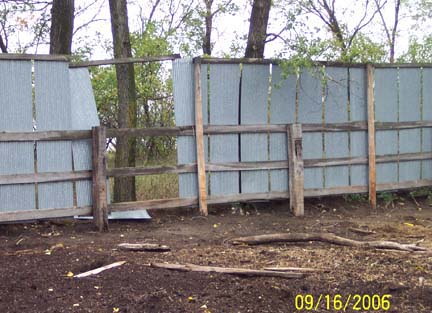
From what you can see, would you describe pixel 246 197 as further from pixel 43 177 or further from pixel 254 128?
pixel 43 177

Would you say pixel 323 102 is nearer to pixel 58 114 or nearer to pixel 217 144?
pixel 217 144

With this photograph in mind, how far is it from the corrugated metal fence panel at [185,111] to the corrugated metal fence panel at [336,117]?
216cm

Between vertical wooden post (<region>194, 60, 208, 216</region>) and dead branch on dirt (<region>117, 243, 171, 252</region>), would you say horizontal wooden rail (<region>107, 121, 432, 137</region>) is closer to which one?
Result: vertical wooden post (<region>194, 60, 208, 216</region>)

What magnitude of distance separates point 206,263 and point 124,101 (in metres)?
4.03

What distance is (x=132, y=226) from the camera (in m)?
7.28

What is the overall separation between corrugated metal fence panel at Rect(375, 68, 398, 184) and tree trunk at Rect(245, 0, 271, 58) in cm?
197

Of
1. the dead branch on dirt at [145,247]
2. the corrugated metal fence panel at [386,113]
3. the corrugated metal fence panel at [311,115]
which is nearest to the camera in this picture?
the dead branch on dirt at [145,247]

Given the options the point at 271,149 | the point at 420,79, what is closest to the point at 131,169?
the point at 271,149

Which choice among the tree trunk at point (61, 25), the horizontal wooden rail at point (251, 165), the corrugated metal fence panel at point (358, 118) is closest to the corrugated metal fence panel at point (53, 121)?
the horizontal wooden rail at point (251, 165)

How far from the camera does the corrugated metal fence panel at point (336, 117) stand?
8.43 m

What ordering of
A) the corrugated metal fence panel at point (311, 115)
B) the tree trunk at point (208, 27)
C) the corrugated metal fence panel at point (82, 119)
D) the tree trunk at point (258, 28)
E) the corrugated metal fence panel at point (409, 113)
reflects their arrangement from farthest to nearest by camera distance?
the tree trunk at point (208, 27) < the tree trunk at point (258, 28) < the corrugated metal fence panel at point (409, 113) < the corrugated metal fence panel at point (311, 115) < the corrugated metal fence panel at point (82, 119)

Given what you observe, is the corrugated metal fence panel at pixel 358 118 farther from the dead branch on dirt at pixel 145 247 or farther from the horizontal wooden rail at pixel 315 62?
the dead branch on dirt at pixel 145 247

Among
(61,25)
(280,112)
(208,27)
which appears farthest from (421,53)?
(208,27)
